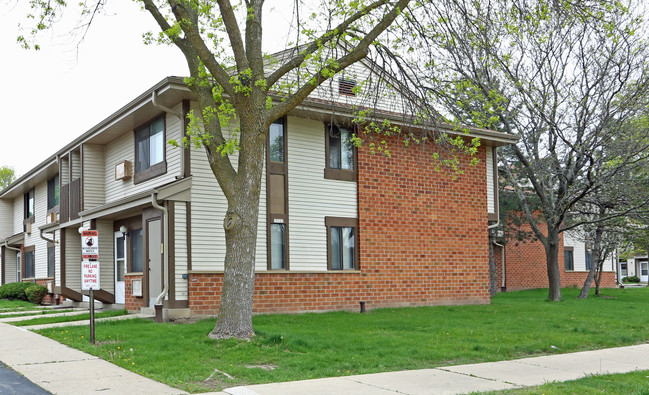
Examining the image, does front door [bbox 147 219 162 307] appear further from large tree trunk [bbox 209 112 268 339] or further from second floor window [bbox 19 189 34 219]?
second floor window [bbox 19 189 34 219]

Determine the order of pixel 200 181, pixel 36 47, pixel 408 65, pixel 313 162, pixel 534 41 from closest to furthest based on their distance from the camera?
pixel 36 47
pixel 408 65
pixel 200 181
pixel 313 162
pixel 534 41

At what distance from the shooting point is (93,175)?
2064cm

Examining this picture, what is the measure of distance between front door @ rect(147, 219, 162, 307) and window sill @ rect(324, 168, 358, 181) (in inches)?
182

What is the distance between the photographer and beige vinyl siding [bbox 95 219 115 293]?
64.0ft

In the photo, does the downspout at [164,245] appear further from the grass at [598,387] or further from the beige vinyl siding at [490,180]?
the beige vinyl siding at [490,180]

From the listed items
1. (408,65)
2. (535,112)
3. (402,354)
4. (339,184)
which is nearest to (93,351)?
(402,354)

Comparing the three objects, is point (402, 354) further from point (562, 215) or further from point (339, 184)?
point (562, 215)

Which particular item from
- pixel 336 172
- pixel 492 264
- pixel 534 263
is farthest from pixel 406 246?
pixel 534 263

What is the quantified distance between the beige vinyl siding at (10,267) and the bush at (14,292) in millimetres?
6806

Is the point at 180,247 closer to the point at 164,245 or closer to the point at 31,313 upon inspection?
the point at 164,245

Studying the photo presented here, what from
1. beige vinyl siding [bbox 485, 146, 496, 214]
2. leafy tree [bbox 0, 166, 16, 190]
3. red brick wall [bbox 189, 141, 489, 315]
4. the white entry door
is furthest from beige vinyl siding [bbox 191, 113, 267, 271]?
leafy tree [bbox 0, 166, 16, 190]

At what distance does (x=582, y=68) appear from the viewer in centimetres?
2148

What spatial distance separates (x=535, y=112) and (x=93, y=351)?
16581mm

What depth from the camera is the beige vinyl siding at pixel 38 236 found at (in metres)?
26.6
